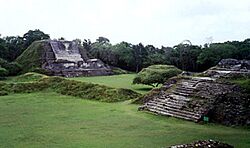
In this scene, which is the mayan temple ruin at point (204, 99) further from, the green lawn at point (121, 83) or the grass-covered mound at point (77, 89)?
the green lawn at point (121, 83)

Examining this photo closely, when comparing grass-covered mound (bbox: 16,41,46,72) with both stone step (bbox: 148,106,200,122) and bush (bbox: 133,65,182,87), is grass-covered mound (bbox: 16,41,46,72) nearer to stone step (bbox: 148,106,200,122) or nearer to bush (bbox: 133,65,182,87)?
bush (bbox: 133,65,182,87)

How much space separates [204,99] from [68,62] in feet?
131

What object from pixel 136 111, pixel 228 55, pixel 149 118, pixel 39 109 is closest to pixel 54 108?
pixel 39 109

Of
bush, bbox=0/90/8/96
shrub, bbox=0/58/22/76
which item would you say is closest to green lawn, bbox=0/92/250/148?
bush, bbox=0/90/8/96

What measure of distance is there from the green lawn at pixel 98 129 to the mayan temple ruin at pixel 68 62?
97.3ft

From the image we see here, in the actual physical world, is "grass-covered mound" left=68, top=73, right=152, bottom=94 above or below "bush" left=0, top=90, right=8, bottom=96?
above

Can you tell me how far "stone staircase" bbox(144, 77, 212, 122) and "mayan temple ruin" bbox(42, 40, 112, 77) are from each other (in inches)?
1204

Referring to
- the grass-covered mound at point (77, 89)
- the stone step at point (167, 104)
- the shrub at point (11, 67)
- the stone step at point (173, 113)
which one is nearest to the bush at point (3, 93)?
the grass-covered mound at point (77, 89)

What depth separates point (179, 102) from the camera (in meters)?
18.1

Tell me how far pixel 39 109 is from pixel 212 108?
9.95 m

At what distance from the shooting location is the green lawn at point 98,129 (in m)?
12.0

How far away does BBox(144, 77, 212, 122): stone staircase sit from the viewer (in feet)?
54.4

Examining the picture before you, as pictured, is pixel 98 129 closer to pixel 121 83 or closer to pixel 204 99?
pixel 204 99

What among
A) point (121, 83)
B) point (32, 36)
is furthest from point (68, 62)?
point (121, 83)
